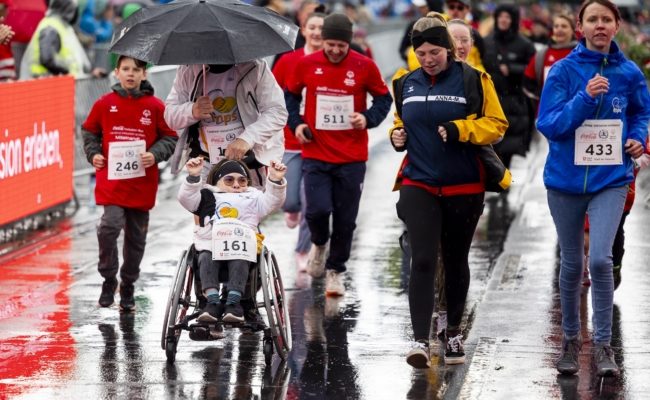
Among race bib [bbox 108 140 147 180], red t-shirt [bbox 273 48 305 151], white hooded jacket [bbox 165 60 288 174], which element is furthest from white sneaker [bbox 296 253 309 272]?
white hooded jacket [bbox 165 60 288 174]

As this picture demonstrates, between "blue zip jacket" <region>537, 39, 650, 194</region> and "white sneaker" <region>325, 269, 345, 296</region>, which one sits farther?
"white sneaker" <region>325, 269, 345, 296</region>

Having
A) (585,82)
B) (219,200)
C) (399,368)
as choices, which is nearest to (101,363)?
(219,200)

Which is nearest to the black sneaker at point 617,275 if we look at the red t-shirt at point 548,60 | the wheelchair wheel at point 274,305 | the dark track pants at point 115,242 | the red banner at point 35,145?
the wheelchair wheel at point 274,305

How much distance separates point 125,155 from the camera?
390 inches

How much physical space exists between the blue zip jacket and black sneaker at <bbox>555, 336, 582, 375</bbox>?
844mm

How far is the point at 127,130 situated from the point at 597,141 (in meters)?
3.42

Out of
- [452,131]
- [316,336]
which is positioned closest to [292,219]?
[316,336]

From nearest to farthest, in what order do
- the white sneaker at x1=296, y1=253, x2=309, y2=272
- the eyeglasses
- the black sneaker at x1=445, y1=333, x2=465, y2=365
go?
the black sneaker at x1=445, y1=333, x2=465, y2=365 < the eyeglasses < the white sneaker at x1=296, y1=253, x2=309, y2=272

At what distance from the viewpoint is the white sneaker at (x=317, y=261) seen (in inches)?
449

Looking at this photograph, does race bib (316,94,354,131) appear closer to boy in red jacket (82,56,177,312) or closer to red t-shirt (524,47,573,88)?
boy in red jacket (82,56,177,312)

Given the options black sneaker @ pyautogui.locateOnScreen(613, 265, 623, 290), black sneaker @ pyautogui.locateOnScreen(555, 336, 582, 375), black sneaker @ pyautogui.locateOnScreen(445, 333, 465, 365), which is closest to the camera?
black sneaker @ pyautogui.locateOnScreen(555, 336, 582, 375)

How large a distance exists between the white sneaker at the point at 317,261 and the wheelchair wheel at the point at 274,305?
280 centimetres

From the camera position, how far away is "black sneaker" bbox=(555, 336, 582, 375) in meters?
8.02

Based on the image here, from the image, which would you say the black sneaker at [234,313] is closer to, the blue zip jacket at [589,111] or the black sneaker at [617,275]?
the blue zip jacket at [589,111]
